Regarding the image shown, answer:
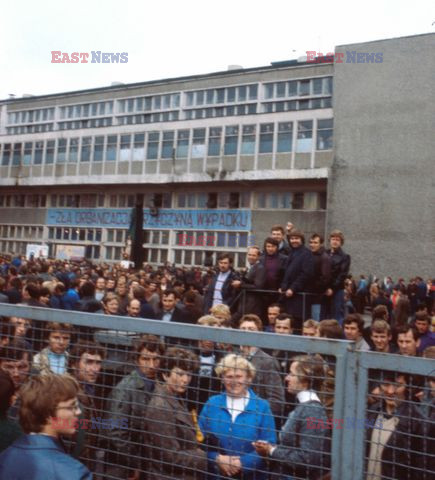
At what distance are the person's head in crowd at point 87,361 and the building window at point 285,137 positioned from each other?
109ft

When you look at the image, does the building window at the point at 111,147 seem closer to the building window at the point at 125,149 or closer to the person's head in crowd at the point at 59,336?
the building window at the point at 125,149

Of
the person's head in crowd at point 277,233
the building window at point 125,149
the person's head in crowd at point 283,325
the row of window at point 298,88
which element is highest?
the row of window at point 298,88

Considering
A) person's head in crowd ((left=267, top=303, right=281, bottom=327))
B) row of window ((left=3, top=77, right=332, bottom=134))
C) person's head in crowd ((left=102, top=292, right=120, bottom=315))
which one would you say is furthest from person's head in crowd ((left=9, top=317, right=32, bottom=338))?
row of window ((left=3, top=77, right=332, bottom=134))

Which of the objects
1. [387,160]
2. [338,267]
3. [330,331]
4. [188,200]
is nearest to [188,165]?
[188,200]

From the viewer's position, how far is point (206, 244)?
39.3m

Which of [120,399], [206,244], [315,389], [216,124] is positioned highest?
[216,124]

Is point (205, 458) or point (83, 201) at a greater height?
point (83, 201)

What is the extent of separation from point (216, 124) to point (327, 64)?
8.03m

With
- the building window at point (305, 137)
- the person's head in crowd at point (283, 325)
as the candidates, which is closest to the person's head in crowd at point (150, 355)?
the person's head in crowd at point (283, 325)

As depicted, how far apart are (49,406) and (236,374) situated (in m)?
0.87

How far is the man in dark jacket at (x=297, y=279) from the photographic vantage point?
8375 mm

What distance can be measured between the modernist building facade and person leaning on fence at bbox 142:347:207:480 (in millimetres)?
31197

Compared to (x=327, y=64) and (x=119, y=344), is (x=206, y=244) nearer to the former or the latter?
(x=327, y=64)

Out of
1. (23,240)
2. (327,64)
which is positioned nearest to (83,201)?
(23,240)
